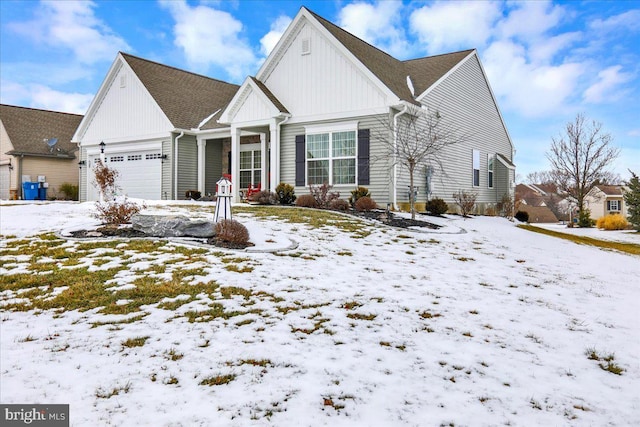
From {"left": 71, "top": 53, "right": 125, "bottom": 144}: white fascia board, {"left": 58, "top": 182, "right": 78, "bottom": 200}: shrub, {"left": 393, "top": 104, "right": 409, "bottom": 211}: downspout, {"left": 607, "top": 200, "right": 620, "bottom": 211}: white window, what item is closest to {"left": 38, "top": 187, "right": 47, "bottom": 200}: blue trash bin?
{"left": 58, "top": 182, "right": 78, "bottom": 200}: shrub

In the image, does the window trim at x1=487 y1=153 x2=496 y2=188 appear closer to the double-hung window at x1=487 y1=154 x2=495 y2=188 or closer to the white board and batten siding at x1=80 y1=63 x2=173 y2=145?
the double-hung window at x1=487 y1=154 x2=495 y2=188

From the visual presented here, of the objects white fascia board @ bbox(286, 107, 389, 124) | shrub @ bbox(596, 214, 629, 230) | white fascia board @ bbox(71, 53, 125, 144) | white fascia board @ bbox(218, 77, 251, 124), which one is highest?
white fascia board @ bbox(71, 53, 125, 144)

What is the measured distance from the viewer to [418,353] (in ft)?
12.3

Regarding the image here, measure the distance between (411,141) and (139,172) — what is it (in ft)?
43.8

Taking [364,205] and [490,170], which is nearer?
[364,205]

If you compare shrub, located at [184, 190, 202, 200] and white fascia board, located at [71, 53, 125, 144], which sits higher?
white fascia board, located at [71, 53, 125, 144]

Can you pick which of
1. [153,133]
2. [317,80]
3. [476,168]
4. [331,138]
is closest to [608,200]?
[476,168]

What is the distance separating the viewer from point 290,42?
Answer: 53.6 ft

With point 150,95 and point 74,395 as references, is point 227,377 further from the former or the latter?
point 150,95

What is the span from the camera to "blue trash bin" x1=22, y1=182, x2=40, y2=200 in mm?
23766

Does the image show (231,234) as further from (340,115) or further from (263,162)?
(263,162)

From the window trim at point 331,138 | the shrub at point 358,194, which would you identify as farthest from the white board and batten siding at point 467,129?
the window trim at point 331,138

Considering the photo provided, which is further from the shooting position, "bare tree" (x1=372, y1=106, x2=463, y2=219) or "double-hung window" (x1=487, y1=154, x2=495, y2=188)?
"double-hung window" (x1=487, y1=154, x2=495, y2=188)
